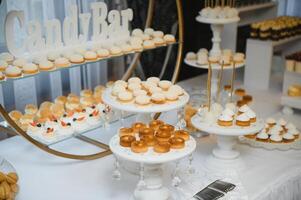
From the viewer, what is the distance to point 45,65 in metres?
1.93

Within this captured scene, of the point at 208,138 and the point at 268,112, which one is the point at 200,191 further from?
the point at 268,112

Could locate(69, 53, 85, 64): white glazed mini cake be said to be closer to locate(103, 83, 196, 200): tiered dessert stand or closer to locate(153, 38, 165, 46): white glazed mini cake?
locate(103, 83, 196, 200): tiered dessert stand

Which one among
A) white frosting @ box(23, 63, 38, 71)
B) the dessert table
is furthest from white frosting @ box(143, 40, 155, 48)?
white frosting @ box(23, 63, 38, 71)

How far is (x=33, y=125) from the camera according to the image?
A: 2.10 m

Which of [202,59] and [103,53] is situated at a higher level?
[103,53]

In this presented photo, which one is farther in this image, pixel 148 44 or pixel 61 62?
pixel 148 44

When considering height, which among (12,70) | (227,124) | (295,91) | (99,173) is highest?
(12,70)

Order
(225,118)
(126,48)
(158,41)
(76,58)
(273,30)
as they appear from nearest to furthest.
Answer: (225,118)
(76,58)
(126,48)
(158,41)
(273,30)

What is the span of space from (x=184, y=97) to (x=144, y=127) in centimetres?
25

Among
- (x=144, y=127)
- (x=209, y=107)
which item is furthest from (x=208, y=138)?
(x=144, y=127)

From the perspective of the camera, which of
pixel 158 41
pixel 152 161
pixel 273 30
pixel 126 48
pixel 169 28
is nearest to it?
pixel 152 161

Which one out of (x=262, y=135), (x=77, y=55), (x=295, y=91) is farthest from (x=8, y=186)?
(x=295, y=91)

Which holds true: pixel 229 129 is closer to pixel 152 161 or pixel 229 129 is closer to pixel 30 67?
pixel 152 161

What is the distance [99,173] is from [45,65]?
0.51 meters
